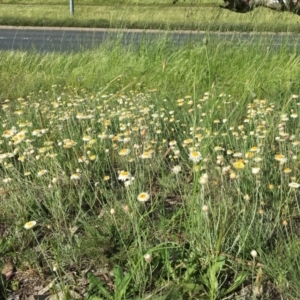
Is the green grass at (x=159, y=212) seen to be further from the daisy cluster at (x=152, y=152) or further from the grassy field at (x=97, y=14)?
the grassy field at (x=97, y=14)

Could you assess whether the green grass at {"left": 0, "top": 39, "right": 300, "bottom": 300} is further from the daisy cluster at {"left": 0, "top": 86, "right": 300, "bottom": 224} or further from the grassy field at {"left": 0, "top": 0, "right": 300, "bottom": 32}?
the grassy field at {"left": 0, "top": 0, "right": 300, "bottom": 32}

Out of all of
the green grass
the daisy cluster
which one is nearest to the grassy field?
the daisy cluster

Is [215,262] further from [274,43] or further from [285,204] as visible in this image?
[274,43]

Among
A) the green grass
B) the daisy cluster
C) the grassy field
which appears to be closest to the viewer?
the green grass

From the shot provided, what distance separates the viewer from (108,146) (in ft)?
10.2

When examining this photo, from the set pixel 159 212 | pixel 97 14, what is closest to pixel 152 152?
pixel 159 212

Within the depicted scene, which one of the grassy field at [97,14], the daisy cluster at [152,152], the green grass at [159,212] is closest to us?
the green grass at [159,212]

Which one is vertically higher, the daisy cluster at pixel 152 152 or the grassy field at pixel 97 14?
the daisy cluster at pixel 152 152

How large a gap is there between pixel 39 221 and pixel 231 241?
1031 mm

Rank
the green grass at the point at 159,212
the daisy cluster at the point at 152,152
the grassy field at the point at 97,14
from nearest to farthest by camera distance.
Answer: the green grass at the point at 159,212, the daisy cluster at the point at 152,152, the grassy field at the point at 97,14

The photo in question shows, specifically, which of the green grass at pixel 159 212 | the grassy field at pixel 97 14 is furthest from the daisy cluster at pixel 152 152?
the grassy field at pixel 97 14

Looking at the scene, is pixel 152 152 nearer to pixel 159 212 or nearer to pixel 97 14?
pixel 159 212

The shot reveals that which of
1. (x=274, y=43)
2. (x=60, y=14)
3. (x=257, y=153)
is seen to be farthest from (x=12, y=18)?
(x=257, y=153)

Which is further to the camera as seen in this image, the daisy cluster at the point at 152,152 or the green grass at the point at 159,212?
the daisy cluster at the point at 152,152
